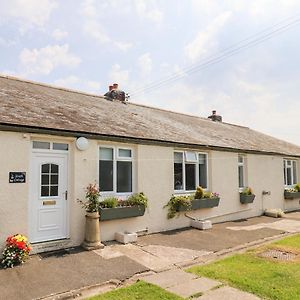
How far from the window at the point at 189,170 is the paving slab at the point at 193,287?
585 centimetres

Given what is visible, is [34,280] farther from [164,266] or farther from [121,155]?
[121,155]

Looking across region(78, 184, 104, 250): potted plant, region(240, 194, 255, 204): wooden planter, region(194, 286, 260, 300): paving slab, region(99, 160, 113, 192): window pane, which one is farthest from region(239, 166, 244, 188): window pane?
region(194, 286, 260, 300): paving slab

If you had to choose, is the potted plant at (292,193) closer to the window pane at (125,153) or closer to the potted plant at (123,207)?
the potted plant at (123,207)

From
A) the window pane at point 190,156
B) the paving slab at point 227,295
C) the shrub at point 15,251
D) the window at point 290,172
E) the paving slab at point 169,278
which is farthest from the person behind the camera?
the window at point 290,172

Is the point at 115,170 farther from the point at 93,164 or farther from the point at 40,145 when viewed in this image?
the point at 40,145

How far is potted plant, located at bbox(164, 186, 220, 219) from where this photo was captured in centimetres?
1087

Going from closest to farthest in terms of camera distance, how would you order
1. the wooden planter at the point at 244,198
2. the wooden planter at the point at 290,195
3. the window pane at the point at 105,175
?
the window pane at the point at 105,175
the wooden planter at the point at 244,198
the wooden planter at the point at 290,195

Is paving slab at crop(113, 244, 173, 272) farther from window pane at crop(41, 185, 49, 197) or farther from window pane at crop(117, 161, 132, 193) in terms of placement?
window pane at crop(41, 185, 49, 197)

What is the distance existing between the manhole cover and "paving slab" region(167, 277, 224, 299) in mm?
2555

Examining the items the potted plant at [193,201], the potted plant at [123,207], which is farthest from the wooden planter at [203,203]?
the potted plant at [123,207]

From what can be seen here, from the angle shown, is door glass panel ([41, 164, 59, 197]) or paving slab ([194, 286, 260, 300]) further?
door glass panel ([41, 164, 59, 197])

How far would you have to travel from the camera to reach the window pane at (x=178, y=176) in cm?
1152

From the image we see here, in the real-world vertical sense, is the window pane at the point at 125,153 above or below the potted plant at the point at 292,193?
above

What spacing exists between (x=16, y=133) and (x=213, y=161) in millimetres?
8059
